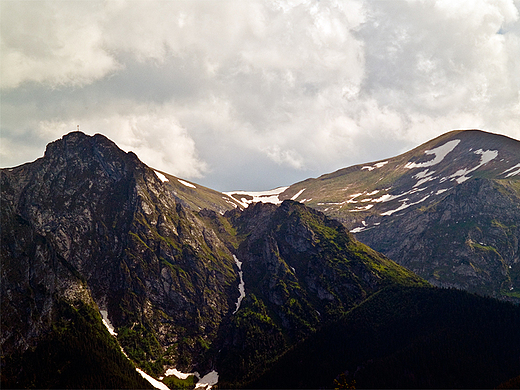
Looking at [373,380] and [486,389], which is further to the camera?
[373,380]

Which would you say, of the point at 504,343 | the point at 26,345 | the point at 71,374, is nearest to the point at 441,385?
the point at 504,343

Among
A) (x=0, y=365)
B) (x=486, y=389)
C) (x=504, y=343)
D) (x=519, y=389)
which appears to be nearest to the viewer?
(x=519, y=389)

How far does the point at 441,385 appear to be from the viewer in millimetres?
176625

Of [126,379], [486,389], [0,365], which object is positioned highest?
[0,365]

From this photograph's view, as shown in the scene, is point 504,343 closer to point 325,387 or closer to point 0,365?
point 325,387

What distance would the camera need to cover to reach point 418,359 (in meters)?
193

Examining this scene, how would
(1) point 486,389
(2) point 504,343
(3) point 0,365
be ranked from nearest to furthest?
(1) point 486,389, (3) point 0,365, (2) point 504,343

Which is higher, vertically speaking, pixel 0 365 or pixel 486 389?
pixel 0 365

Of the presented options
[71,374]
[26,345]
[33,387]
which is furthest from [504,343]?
[26,345]

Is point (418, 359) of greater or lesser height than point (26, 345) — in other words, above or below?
below

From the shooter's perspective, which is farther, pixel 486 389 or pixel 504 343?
pixel 504 343

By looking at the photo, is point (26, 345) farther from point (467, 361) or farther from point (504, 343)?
point (504, 343)

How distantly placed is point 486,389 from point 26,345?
226 meters

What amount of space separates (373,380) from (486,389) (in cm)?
4904
